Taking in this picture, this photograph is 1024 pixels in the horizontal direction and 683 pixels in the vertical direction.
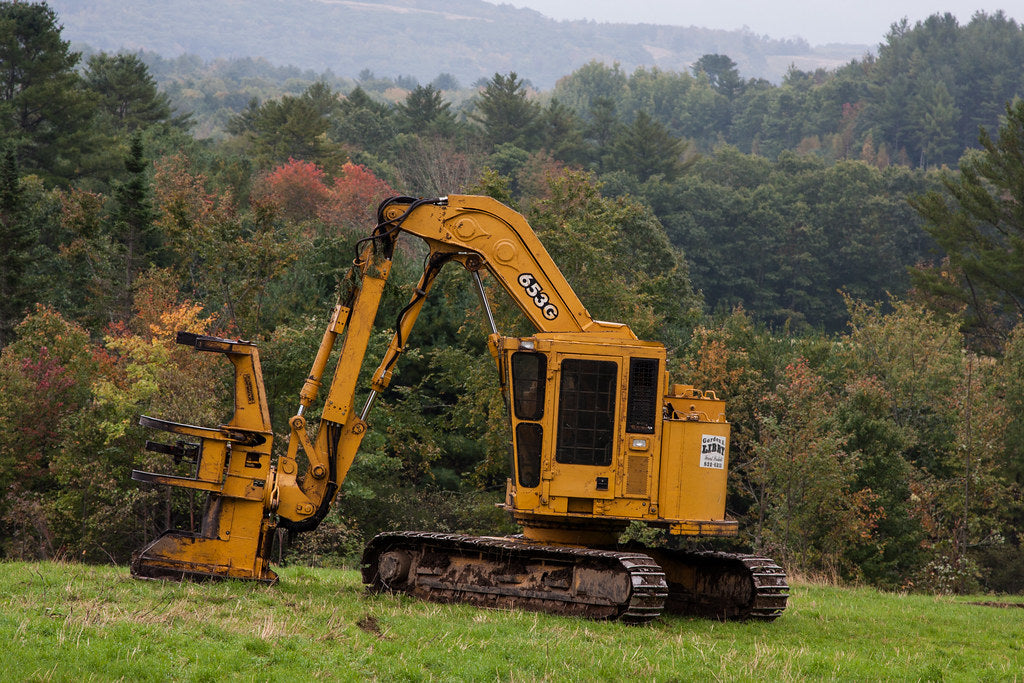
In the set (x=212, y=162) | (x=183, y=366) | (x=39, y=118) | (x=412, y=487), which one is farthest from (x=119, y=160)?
(x=412, y=487)

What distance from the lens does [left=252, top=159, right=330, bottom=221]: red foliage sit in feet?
210

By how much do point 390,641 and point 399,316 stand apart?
485cm

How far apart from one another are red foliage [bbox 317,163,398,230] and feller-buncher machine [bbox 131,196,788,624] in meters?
43.3

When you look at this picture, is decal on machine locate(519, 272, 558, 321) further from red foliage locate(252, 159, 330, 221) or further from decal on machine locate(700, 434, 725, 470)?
red foliage locate(252, 159, 330, 221)

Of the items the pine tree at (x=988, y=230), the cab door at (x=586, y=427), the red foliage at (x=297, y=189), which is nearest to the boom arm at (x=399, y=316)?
the cab door at (x=586, y=427)

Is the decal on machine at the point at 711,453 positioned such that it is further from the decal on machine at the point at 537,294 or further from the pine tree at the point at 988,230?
the pine tree at the point at 988,230

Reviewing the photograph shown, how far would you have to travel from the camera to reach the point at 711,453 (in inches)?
537

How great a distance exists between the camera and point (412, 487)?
36.2 metres

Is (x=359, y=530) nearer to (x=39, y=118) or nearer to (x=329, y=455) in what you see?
(x=329, y=455)

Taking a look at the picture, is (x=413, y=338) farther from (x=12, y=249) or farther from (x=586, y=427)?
(x=586, y=427)

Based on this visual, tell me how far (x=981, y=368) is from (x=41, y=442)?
3426 cm

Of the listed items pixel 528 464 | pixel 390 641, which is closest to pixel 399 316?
pixel 528 464

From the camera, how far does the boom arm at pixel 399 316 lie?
14.1m

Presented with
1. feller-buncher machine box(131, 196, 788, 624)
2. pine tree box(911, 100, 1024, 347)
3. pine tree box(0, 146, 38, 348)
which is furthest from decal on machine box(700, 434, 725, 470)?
pine tree box(911, 100, 1024, 347)
